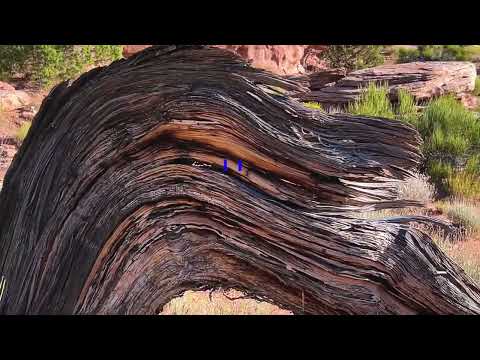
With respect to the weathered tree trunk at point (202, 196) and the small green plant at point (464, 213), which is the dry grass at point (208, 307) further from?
the small green plant at point (464, 213)

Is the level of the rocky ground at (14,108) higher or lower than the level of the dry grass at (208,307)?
higher

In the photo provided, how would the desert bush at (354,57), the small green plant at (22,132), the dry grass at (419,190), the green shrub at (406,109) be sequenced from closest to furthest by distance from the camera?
the dry grass at (419,190) → the green shrub at (406,109) → the small green plant at (22,132) → the desert bush at (354,57)

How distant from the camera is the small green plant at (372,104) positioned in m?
11.9

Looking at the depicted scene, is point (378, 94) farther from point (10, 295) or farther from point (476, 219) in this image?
point (10, 295)

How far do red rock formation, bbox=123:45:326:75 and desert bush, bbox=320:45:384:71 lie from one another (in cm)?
126

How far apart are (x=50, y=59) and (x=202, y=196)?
16.1m

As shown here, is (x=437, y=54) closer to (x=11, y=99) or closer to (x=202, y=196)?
(x=11, y=99)

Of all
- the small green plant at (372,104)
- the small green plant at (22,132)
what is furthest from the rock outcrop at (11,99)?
the small green plant at (372,104)

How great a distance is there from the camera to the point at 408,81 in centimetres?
1454

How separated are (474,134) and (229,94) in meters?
11.5

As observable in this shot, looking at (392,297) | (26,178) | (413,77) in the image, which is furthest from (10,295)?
(413,77)

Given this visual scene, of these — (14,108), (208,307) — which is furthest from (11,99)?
(208,307)

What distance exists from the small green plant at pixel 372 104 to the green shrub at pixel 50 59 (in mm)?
8446

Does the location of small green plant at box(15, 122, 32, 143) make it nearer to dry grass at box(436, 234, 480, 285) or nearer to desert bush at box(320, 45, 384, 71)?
dry grass at box(436, 234, 480, 285)
